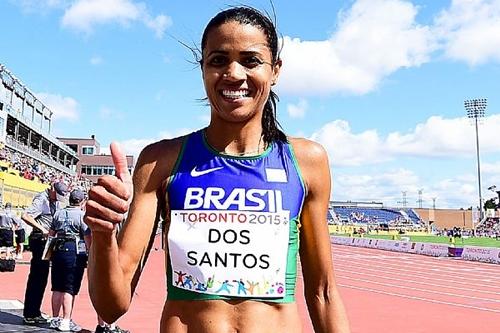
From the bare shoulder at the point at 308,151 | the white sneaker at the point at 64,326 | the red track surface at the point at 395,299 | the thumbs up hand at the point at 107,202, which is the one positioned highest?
the bare shoulder at the point at 308,151

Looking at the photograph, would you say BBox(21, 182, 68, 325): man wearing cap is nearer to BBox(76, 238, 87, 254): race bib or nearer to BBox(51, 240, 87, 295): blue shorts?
BBox(51, 240, 87, 295): blue shorts

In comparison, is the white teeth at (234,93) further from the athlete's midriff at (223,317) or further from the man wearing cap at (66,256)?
the man wearing cap at (66,256)

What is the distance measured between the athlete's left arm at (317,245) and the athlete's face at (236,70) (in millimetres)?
244

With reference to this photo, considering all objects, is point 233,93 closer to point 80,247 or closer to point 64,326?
point 80,247

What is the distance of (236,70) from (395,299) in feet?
37.8

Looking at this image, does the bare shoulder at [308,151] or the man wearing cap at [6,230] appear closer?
the bare shoulder at [308,151]

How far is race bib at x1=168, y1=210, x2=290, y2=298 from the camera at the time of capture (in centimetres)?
174

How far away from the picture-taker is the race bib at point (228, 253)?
174cm

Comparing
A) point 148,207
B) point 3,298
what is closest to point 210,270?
point 148,207

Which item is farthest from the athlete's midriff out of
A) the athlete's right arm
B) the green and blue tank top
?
the athlete's right arm

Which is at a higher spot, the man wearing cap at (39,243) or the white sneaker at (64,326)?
the man wearing cap at (39,243)

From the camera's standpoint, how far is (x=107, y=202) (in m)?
1.39

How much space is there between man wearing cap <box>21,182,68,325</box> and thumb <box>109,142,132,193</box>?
620 centimetres

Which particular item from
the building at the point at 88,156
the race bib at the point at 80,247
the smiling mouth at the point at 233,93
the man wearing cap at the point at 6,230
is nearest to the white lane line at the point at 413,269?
the man wearing cap at the point at 6,230
